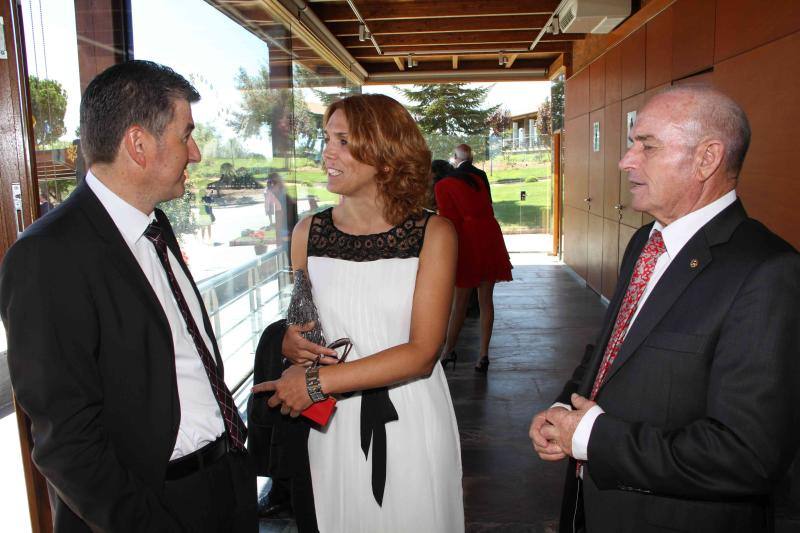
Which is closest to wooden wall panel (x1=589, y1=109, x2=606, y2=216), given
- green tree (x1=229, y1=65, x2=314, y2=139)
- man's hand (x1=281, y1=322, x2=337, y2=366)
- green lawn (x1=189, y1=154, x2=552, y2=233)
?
green lawn (x1=189, y1=154, x2=552, y2=233)

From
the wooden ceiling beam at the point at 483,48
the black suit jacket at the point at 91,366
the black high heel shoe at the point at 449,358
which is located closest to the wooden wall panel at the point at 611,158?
the wooden ceiling beam at the point at 483,48

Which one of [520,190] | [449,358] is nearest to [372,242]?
[449,358]

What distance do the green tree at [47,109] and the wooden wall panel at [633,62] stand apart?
572 centimetres

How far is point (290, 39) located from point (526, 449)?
15.7ft

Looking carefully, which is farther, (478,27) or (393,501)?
(478,27)

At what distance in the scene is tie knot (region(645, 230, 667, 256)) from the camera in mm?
1549

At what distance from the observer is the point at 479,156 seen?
45.2 feet

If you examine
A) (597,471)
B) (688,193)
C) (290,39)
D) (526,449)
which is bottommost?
(526,449)

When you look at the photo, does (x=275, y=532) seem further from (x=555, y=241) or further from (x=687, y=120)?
(x=555, y=241)

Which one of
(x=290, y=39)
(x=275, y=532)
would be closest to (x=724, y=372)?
(x=275, y=532)

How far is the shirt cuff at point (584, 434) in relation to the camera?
4.44ft

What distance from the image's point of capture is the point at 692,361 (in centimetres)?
129

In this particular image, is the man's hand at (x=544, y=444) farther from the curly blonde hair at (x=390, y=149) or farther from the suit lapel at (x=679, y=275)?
the curly blonde hair at (x=390, y=149)

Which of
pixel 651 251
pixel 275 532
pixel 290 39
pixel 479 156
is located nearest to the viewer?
pixel 651 251
